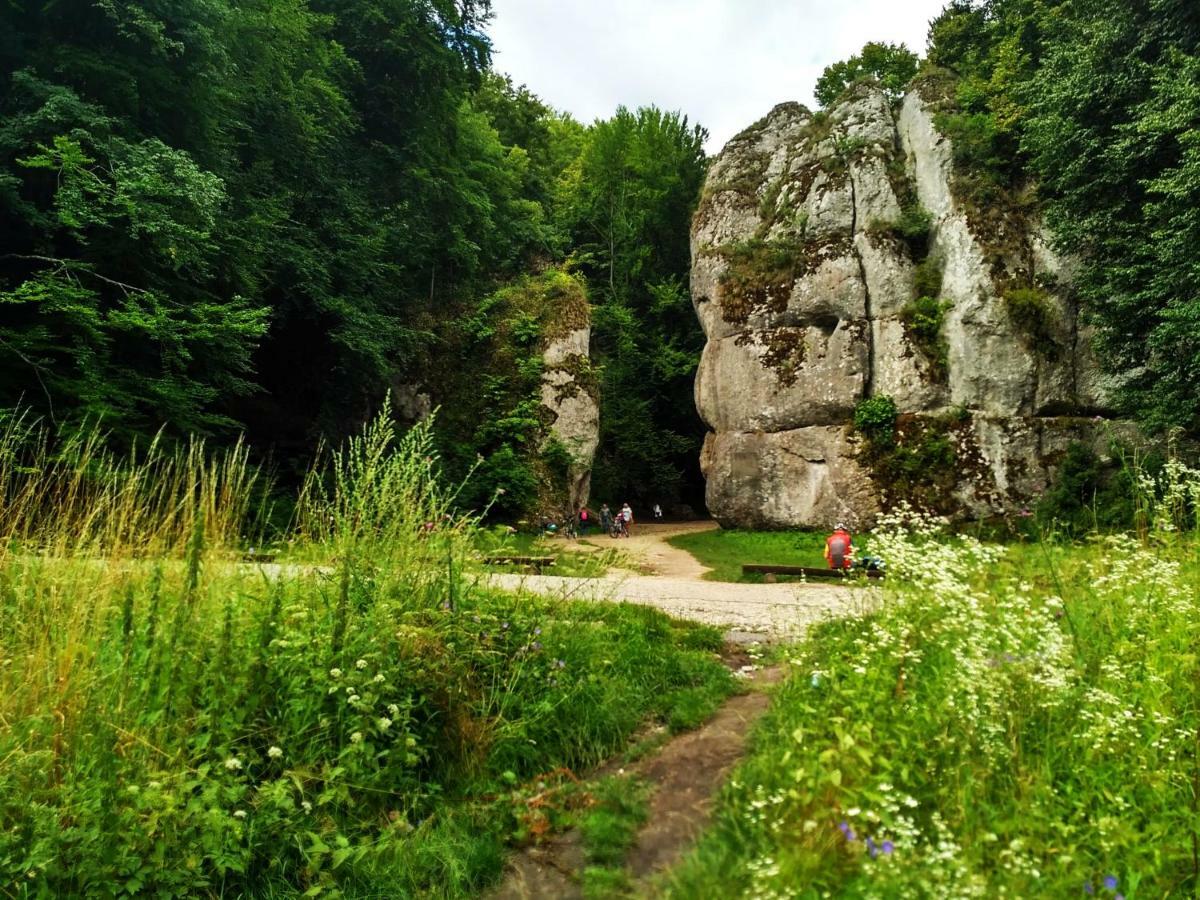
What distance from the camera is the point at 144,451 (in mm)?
10625

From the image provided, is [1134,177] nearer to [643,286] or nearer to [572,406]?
[572,406]

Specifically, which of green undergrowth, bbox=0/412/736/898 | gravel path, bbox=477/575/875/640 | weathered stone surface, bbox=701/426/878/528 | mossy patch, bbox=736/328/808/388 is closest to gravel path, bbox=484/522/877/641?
gravel path, bbox=477/575/875/640

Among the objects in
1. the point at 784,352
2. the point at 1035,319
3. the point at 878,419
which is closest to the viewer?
the point at 1035,319

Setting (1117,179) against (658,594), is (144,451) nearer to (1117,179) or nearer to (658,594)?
(658,594)

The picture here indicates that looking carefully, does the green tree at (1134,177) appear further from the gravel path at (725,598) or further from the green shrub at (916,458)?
the gravel path at (725,598)

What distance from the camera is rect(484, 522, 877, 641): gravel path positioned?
16.5ft

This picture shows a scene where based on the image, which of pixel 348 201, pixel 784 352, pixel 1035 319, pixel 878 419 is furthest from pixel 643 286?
pixel 1035 319

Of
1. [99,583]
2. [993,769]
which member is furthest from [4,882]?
[993,769]

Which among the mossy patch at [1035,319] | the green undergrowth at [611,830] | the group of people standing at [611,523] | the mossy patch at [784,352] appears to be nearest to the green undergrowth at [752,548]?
the group of people standing at [611,523]

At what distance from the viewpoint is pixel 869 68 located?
96.1ft

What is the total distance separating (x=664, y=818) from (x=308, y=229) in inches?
668

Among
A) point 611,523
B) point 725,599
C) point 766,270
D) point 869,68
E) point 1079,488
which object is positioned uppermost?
point 869,68

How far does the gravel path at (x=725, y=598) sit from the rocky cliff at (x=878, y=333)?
10.5 m

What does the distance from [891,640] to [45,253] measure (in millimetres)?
13505
